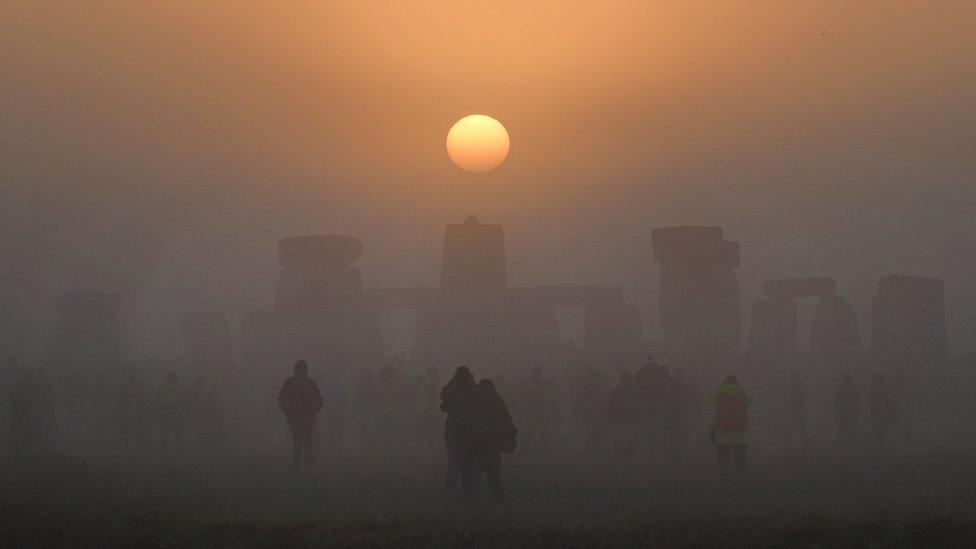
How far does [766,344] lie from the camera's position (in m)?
45.8

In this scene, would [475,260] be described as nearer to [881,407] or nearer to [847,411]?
[847,411]

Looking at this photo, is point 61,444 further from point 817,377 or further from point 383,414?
point 817,377

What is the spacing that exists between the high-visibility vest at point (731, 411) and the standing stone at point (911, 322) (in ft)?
74.5

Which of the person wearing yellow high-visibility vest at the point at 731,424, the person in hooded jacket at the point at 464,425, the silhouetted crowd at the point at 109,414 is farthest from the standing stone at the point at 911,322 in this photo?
the person in hooded jacket at the point at 464,425

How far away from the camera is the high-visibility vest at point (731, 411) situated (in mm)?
19234

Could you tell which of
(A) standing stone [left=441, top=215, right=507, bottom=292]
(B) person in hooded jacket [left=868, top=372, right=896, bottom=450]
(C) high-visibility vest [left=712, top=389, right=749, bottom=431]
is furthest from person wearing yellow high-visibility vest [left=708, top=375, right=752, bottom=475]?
(A) standing stone [left=441, top=215, right=507, bottom=292]

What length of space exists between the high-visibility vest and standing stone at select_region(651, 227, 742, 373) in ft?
68.0

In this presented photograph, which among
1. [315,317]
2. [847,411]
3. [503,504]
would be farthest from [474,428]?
[315,317]

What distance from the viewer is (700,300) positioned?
4044 cm

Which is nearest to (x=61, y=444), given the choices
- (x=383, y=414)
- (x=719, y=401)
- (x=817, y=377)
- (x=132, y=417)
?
(x=132, y=417)

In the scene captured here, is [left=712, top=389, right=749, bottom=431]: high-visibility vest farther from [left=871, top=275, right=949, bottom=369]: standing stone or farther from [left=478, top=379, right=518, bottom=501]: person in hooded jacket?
[left=871, top=275, right=949, bottom=369]: standing stone

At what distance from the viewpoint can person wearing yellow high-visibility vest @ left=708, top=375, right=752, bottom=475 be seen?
63.1 feet

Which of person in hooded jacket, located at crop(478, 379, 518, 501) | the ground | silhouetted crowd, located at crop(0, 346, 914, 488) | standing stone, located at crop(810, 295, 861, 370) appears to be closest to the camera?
the ground

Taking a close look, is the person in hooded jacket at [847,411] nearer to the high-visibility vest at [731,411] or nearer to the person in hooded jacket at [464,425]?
the high-visibility vest at [731,411]
